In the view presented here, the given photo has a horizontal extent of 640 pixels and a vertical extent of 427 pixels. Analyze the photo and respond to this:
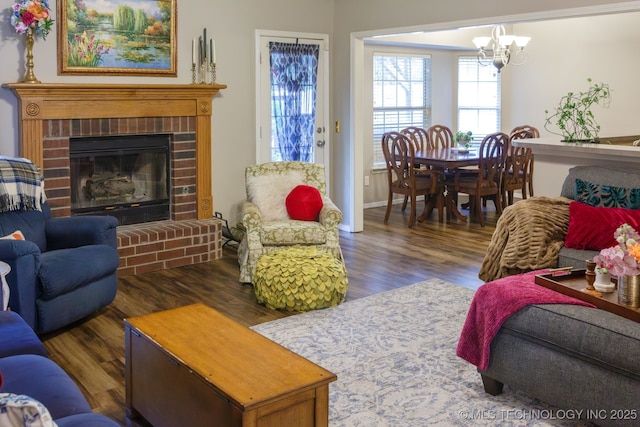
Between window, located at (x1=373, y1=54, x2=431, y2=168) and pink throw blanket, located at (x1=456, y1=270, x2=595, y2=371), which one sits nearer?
pink throw blanket, located at (x1=456, y1=270, x2=595, y2=371)

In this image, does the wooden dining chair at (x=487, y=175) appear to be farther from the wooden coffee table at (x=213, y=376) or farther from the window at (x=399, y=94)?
the wooden coffee table at (x=213, y=376)

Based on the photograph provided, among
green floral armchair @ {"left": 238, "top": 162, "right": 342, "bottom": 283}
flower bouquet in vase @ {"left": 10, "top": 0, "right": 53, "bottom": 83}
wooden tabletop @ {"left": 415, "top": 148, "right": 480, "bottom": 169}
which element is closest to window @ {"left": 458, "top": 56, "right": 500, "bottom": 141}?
wooden tabletop @ {"left": 415, "top": 148, "right": 480, "bottom": 169}

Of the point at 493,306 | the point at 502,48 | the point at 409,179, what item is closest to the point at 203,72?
the point at 409,179

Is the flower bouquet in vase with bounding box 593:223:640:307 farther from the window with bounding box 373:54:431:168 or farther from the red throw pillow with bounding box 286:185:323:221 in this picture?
the window with bounding box 373:54:431:168

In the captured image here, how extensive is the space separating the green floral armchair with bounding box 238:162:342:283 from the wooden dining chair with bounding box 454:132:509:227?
2241mm

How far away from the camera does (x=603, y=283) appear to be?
10.6 ft

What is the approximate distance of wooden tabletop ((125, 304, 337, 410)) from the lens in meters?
2.43

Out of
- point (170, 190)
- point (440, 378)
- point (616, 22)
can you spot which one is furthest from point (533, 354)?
point (616, 22)

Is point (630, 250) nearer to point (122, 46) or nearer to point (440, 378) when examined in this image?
point (440, 378)

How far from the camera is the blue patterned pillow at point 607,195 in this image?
4.37 meters

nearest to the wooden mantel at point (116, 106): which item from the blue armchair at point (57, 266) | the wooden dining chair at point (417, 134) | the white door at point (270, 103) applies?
the white door at point (270, 103)

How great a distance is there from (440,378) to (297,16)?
4390 millimetres

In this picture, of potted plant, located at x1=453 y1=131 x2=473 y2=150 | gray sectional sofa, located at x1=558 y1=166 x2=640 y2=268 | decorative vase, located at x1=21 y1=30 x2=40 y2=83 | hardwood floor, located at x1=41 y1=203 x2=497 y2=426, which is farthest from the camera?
potted plant, located at x1=453 y1=131 x2=473 y2=150

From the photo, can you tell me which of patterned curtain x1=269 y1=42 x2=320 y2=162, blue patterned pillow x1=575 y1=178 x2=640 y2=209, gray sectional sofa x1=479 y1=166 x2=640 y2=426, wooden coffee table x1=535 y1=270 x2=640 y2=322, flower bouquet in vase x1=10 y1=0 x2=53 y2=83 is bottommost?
gray sectional sofa x1=479 y1=166 x2=640 y2=426
